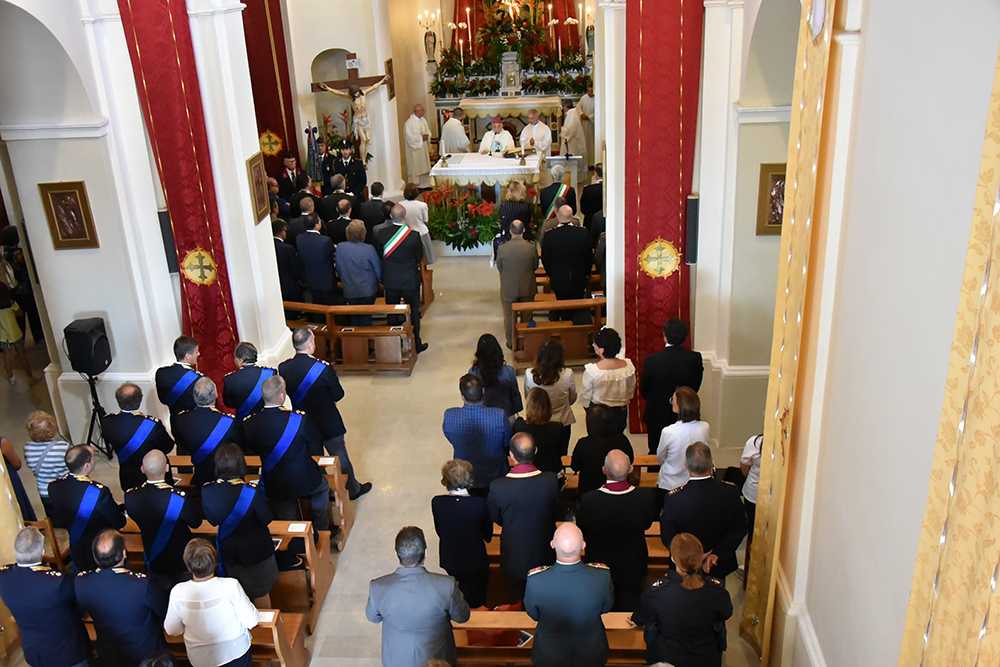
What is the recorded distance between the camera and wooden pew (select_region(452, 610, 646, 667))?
17.9ft

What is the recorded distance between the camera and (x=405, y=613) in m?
4.93

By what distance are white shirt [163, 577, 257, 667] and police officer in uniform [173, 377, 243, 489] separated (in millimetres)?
1690

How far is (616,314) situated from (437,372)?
7.88ft

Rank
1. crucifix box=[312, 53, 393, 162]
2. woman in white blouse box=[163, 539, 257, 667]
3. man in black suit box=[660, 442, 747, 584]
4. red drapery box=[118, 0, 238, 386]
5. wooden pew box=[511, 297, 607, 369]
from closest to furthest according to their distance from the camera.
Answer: woman in white blouse box=[163, 539, 257, 667] → man in black suit box=[660, 442, 747, 584] → red drapery box=[118, 0, 238, 386] → wooden pew box=[511, 297, 607, 369] → crucifix box=[312, 53, 393, 162]

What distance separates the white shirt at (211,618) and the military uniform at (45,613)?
0.57m

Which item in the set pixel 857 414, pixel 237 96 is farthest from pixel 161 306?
pixel 857 414

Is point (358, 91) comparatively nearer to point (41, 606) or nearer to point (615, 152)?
point (615, 152)

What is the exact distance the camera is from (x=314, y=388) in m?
7.49

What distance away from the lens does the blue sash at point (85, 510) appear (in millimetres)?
5824

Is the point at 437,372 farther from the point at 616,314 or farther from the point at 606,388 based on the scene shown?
the point at 606,388

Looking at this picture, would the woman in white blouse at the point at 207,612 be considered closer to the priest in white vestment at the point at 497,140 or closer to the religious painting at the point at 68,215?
the religious painting at the point at 68,215

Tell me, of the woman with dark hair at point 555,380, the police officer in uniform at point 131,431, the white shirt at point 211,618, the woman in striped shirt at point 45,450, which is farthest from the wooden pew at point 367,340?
the white shirt at point 211,618

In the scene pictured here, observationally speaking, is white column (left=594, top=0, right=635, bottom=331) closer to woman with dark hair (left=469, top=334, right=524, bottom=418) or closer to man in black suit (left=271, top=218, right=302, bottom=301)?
woman with dark hair (left=469, top=334, right=524, bottom=418)

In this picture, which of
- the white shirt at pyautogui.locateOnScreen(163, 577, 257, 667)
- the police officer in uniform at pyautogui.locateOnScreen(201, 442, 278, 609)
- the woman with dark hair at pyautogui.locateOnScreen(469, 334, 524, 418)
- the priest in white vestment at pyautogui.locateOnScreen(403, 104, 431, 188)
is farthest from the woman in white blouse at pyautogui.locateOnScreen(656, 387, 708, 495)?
the priest in white vestment at pyautogui.locateOnScreen(403, 104, 431, 188)
